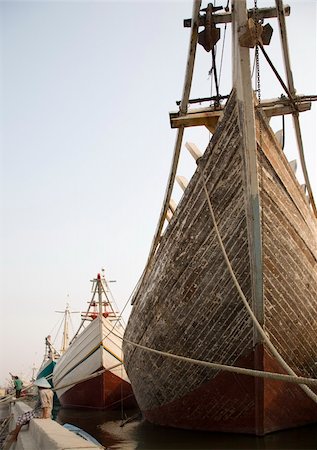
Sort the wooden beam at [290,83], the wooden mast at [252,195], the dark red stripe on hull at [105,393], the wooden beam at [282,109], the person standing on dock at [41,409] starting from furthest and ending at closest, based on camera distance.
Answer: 1. the dark red stripe on hull at [105,393]
2. the wooden beam at [282,109]
3. the person standing on dock at [41,409]
4. the wooden beam at [290,83]
5. the wooden mast at [252,195]

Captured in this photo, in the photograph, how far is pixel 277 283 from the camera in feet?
18.0

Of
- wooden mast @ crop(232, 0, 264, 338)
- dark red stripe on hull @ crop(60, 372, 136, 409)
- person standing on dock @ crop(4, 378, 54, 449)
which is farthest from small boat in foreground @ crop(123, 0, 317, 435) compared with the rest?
dark red stripe on hull @ crop(60, 372, 136, 409)

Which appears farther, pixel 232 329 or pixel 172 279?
pixel 172 279

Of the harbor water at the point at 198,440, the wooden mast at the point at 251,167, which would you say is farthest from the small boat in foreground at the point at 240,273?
the harbor water at the point at 198,440

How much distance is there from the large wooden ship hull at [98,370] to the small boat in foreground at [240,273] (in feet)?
22.7

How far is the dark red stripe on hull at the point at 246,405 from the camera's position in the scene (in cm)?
537

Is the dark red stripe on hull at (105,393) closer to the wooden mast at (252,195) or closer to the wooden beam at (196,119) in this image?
the wooden mast at (252,195)

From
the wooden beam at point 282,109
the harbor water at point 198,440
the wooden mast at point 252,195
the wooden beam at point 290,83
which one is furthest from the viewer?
the wooden beam at point 282,109

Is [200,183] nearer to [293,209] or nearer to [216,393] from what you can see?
[293,209]

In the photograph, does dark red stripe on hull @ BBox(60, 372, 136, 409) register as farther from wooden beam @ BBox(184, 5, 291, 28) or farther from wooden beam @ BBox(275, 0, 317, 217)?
wooden beam @ BBox(184, 5, 291, 28)

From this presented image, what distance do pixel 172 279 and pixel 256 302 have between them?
56.6 inches

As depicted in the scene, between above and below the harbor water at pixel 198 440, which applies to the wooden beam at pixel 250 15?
above

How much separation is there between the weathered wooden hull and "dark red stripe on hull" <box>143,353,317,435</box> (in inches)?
0.5

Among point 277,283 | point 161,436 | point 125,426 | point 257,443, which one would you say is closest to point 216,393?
point 257,443
